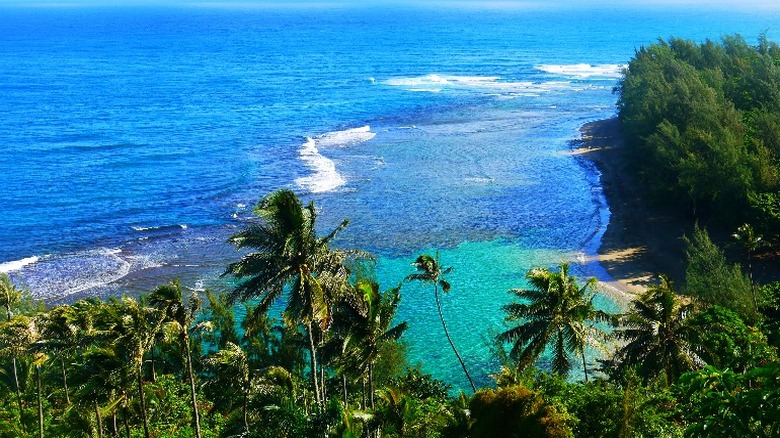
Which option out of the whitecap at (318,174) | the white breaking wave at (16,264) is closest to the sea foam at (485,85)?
the whitecap at (318,174)

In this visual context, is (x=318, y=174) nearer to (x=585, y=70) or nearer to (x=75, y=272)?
(x=75, y=272)

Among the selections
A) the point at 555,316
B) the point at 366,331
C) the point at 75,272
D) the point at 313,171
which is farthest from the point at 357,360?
the point at 313,171

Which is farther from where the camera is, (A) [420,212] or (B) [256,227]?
(A) [420,212]

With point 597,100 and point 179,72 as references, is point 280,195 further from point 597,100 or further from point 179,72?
point 179,72

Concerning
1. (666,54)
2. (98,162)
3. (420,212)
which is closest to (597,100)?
(666,54)

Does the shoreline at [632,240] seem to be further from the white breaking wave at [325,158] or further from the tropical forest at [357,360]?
the white breaking wave at [325,158]

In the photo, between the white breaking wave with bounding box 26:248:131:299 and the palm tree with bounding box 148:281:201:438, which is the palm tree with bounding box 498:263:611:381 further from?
the white breaking wave with bounding box 26:248:131:299
